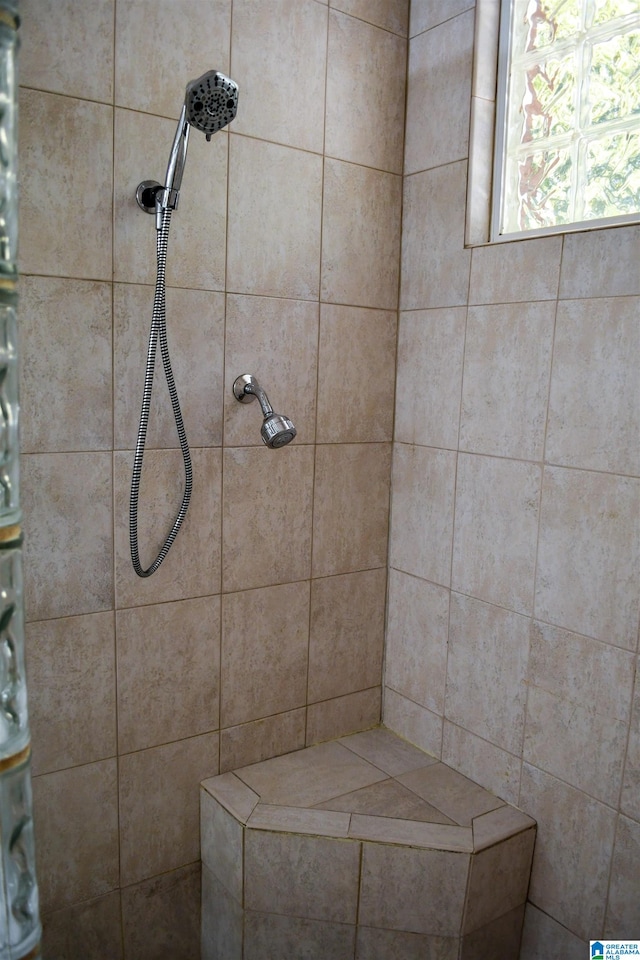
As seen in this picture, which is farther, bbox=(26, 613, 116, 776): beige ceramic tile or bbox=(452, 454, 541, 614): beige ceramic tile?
bbox=(452, 454, 541, 614): beige ceramic tile

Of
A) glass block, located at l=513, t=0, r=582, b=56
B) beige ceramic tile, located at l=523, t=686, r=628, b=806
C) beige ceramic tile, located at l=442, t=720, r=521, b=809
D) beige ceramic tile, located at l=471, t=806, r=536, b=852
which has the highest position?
glass block, located at l=513, t=0, r=582, b=56

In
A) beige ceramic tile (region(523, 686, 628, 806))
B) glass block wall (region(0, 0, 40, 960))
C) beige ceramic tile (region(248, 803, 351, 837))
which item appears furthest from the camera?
beige ceramic tile (region(248, 803, 351, 837))

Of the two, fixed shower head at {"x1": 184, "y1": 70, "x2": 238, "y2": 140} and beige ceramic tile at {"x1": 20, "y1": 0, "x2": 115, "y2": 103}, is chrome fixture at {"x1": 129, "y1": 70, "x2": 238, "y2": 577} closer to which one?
fixed shower head at {"x1": 184, "y1": 70, "x2": 238, "y2": 140}

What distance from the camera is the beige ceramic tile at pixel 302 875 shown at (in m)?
1.58

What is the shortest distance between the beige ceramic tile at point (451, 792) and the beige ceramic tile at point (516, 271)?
1.14m

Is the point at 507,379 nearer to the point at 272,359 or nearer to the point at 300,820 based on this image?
the point at 272,359

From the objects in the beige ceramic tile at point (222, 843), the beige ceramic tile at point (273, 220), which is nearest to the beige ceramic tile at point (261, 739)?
the beige ceramic tile at point (222, 843)

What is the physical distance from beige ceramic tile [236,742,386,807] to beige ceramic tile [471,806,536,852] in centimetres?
27

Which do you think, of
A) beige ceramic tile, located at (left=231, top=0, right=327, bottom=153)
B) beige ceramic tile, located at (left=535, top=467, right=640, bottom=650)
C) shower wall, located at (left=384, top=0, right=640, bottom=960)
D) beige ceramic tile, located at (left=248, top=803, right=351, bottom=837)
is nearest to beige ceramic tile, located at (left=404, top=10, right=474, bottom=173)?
shower wall, located at (left=384, top=0, right=640, bottom=960)

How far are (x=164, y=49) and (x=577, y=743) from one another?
5.45ft

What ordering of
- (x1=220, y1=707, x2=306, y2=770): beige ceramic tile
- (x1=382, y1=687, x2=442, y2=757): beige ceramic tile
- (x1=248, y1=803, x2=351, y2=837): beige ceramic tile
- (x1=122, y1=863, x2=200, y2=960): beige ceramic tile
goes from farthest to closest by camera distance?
(x1=382, y1=687, x2=442, y2=757): beige ceramic tile < (x1=220, y1=707, x2=306, y2=770): beige ceramic tile < (x1=122, y1=863, x2=200, y2=960): beige ceramic tile < (x1=248, y1=803, x2=351, y2=837): beige ceramic tile

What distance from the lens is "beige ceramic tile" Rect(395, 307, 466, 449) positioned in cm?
179

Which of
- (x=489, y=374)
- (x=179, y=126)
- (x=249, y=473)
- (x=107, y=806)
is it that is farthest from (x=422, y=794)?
(x=179, y=126)

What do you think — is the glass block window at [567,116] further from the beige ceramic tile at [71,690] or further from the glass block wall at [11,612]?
the beige ceramic tile at [71,690]
